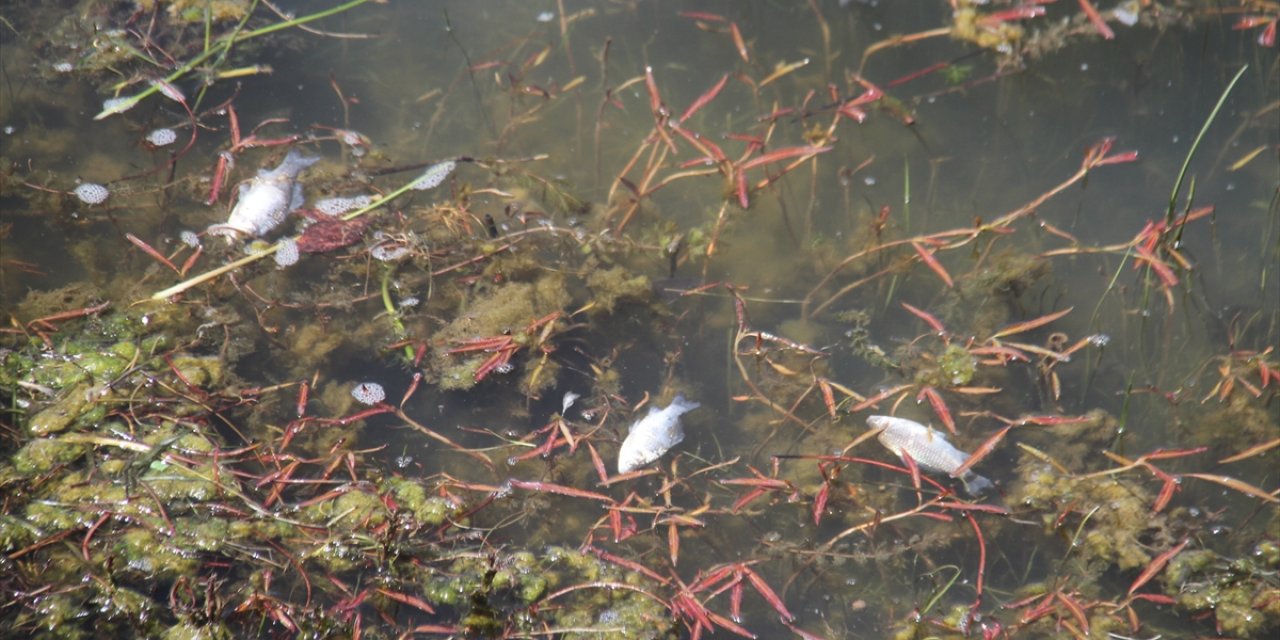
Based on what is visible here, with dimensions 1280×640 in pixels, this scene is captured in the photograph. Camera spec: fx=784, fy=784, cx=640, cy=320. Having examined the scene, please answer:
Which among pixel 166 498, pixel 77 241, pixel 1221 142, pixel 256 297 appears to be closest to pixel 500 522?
pixel 166 498

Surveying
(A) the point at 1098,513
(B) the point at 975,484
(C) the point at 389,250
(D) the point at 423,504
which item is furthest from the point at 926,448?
(C) the point at 389,250

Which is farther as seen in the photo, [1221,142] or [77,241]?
[1221,142]

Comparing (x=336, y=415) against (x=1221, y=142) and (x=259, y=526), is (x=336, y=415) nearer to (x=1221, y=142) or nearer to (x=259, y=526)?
(x=259, y=526)

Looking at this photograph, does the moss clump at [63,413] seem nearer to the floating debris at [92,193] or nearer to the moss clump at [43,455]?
the moss clump at [43,455]

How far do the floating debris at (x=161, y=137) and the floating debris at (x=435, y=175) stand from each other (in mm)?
1231

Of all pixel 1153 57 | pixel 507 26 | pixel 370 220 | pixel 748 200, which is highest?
pixel 1153 57

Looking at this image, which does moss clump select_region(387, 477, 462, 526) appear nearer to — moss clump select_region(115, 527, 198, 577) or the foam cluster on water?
moss clump select_region(115, 527, 198, 577)

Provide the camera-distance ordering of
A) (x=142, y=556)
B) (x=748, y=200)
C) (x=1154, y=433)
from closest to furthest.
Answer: (x=142, y=556)
(x=1154, y=433)
(x=748, y=200)

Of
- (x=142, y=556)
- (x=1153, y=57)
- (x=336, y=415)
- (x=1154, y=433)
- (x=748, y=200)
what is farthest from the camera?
(x=1153, y=57)

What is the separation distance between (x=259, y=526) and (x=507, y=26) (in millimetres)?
2854

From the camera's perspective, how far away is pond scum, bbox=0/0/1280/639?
108 inches

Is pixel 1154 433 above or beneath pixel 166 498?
above

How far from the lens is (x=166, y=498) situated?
8.92 ft

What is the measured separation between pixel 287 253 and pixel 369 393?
77 centimetres
